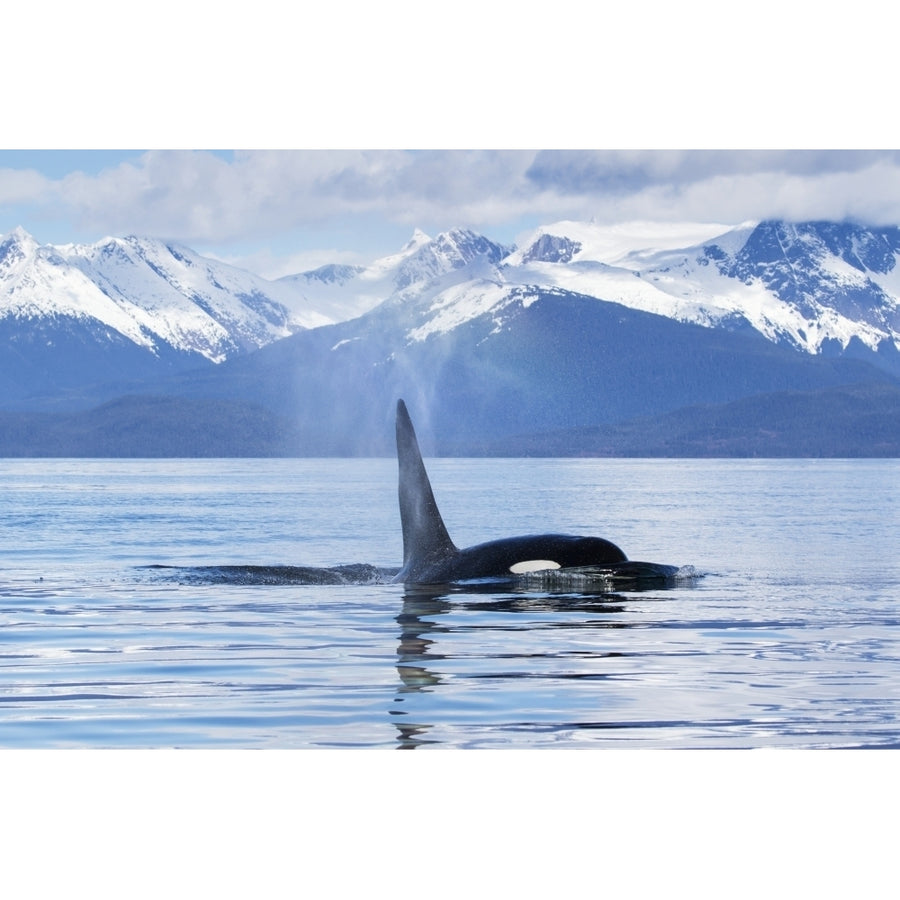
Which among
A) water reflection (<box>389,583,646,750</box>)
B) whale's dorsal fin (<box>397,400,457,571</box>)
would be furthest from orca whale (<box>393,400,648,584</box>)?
water reflection (<box>389,583,646,750</box>)

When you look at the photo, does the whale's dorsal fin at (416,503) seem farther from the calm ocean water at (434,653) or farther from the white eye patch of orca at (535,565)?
the white eye patch of orca at (535,565)

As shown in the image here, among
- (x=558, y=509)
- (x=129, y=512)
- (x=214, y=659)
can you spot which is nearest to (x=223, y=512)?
(x=129, y=512)

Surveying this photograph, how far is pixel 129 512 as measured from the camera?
55719 mm

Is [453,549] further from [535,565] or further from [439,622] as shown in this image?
[439,622]

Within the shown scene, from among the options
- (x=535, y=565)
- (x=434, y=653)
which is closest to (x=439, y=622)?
(x=434, y=653)

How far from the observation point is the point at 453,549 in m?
23.7

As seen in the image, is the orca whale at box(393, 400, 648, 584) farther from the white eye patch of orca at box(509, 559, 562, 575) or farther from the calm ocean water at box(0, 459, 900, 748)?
the calm ocean water at box(0, 459, 900, 748)

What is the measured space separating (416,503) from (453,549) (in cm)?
109

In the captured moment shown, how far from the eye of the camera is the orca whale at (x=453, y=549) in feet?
72.9

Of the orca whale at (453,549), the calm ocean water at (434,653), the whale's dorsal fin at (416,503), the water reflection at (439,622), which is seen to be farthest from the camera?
the whale's dorsal fin at (416,503)

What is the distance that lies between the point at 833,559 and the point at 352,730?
2066cm

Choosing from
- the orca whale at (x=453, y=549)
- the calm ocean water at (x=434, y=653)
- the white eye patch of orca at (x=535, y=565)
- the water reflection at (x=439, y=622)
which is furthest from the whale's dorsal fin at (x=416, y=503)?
the white eye patch of orca at (x=535, y=565)

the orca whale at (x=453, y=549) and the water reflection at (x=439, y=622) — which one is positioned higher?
the orca whale at (x=453, y=549)

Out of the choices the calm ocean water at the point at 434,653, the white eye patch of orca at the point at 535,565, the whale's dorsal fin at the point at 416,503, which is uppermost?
the whale's dorsal fin at the point at 416,503
